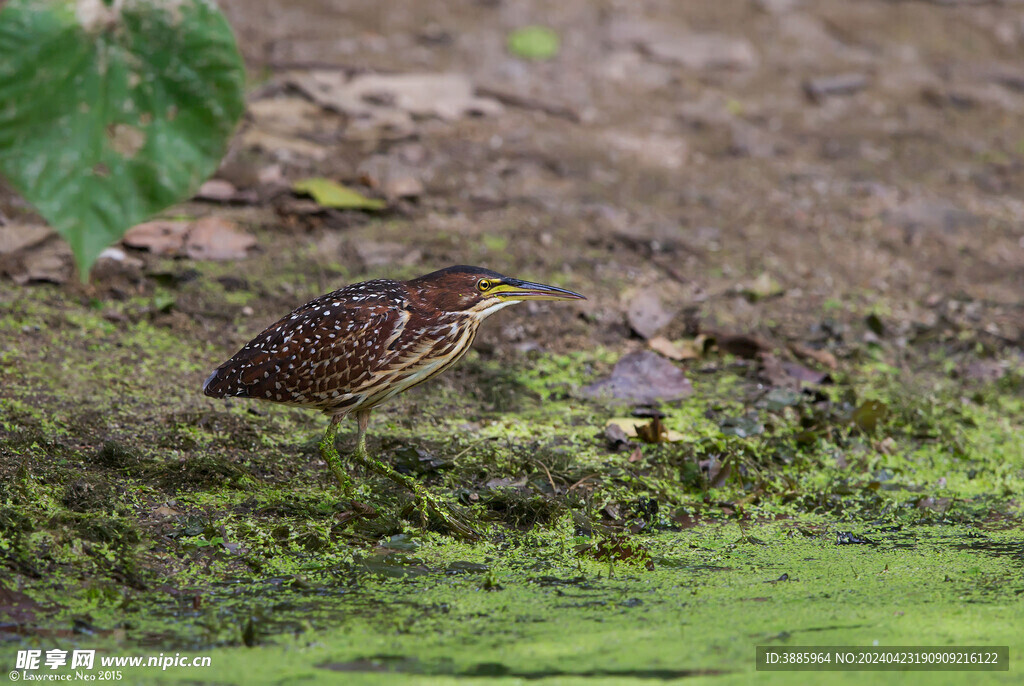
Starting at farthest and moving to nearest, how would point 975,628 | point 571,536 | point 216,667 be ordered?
point 571,536, point 975,628, point 216,667

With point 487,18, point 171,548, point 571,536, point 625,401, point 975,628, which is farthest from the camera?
point 487,18

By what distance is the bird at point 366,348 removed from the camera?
4.22 metres

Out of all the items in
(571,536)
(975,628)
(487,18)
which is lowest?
(571,536)

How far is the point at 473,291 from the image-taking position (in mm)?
4414

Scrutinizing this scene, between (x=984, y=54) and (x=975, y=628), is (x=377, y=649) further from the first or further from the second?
(x=984, y=54)

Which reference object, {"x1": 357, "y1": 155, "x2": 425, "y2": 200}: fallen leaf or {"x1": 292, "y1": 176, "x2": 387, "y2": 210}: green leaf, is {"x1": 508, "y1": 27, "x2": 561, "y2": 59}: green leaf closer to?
{"x1": 357, "y1": 155, "x2": 425, "y2": 200}: fallen leaf

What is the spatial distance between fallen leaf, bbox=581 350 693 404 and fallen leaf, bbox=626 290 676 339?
0.98 ft

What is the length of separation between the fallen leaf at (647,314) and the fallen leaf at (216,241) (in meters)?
2.37

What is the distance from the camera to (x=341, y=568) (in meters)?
3.89

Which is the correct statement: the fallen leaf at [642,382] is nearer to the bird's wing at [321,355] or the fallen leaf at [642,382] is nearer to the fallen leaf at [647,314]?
the fallen leaf at [647,314]

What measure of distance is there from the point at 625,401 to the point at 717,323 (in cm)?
108

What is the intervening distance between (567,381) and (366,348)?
1651 millimetres

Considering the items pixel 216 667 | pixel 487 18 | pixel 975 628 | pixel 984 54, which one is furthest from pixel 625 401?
pixel 984 54

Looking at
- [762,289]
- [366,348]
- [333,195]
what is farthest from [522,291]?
[333,195]
